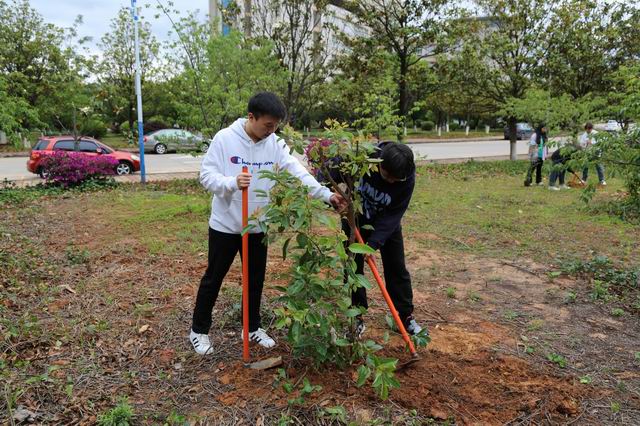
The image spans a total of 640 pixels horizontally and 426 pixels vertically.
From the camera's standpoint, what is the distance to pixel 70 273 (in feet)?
14.7

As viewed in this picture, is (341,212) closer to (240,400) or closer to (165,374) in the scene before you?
(240,400)

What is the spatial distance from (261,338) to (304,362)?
38 cm

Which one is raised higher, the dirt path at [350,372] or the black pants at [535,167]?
the black pants at [535,167]

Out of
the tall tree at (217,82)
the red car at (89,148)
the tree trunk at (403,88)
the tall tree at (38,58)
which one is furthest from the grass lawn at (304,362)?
the tall tree at (38,58)

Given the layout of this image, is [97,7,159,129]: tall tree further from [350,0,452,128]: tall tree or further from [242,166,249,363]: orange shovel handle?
[242,166,249,363]: orange shovel handle

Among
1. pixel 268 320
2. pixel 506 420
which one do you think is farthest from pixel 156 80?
pixel 506 420

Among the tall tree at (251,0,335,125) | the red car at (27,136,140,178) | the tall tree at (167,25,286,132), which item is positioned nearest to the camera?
the tall tree at (167,25,286,132)

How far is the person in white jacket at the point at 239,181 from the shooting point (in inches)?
103

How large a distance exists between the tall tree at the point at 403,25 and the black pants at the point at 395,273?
10.5m

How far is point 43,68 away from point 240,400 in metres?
22.1

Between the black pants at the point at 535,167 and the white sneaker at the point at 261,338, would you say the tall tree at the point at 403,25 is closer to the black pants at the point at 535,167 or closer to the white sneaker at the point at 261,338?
the black pants at the point at 535,167

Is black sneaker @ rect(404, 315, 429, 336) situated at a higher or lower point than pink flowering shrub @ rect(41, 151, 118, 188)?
lower

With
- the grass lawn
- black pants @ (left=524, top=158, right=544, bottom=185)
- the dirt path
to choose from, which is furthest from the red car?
black pants @ (left=524, top=158, right=544, bottom=185)

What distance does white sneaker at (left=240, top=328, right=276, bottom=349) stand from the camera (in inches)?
120
